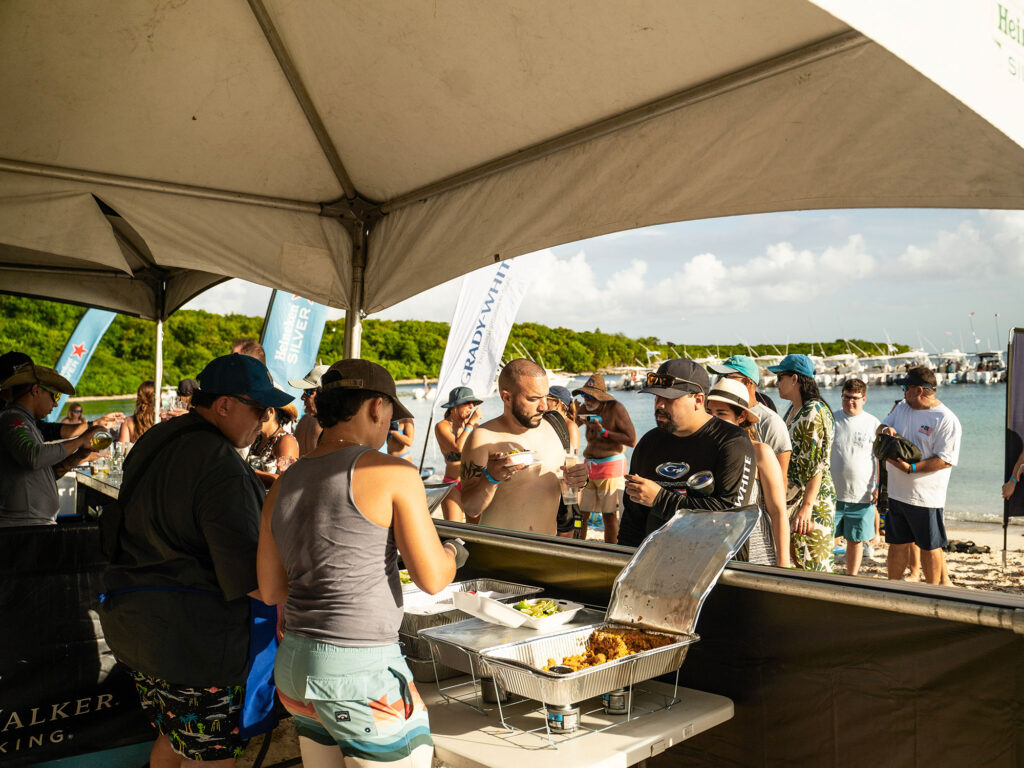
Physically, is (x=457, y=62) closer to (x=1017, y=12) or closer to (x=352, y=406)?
(x=352, y=406)

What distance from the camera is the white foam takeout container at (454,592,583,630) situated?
190cm

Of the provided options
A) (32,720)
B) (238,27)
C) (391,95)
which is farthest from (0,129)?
(32,720)

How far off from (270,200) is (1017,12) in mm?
2552

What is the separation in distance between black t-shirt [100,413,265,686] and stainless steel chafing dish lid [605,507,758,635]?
36.8 inches

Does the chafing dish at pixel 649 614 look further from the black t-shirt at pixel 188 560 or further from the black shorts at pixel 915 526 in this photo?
the black shorts at pixel 915 526

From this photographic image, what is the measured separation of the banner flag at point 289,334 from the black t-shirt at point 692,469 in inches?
198

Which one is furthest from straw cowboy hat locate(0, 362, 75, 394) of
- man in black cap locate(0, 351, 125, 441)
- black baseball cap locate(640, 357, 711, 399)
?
black baseball cap locate(640, 357, 711, 399)

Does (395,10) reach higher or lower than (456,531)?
higher

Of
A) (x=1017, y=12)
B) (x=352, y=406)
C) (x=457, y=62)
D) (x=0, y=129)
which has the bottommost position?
(x=352, y=406)

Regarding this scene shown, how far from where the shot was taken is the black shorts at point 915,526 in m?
4.96

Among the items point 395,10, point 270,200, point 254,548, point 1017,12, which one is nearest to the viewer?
point 1017,12

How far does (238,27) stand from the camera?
229cm

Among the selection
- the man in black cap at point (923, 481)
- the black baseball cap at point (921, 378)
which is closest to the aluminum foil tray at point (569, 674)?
the man in black cap at point (923, 481)

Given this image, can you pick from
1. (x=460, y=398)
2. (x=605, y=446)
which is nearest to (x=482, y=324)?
(x=460, y=398)
